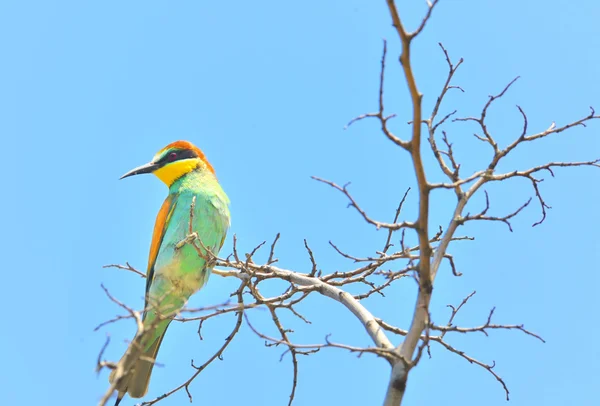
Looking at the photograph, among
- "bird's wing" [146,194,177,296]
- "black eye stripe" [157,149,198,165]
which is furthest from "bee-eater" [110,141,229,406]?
"black eye stripe" [157,149,198,165]

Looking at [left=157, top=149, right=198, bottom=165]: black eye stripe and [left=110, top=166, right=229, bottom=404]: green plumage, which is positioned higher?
[left=157, top=149, right=198, bottom=165]: black eye stripe

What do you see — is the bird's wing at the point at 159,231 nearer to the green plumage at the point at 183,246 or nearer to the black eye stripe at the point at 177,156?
the green plumage at the point at 183,246

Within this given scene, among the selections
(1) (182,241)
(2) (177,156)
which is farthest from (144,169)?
(1) (182,241)

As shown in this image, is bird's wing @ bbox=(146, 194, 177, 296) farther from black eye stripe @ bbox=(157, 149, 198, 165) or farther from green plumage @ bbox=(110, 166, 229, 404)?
black eye stripe @ bbox=(157, 149, 198, 165)

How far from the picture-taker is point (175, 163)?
213 inches

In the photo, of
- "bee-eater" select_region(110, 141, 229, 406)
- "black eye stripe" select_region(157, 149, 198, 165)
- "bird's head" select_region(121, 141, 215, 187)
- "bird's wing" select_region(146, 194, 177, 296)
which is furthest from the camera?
"black eye stripe" select_region(157, 149, 198, 165)

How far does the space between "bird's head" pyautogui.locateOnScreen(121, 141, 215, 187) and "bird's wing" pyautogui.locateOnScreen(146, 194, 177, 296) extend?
0.33 metres

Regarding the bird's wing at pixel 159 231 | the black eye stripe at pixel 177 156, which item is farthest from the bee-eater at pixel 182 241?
the black eye stripe at pixel 177 156

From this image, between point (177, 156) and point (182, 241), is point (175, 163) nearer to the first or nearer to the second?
point (177, 156)

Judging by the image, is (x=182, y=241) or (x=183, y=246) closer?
(x=182, y=241)

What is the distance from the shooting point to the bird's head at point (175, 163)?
5.36 m

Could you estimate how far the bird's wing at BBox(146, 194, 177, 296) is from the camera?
4906 millimetres

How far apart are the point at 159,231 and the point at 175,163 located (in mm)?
665

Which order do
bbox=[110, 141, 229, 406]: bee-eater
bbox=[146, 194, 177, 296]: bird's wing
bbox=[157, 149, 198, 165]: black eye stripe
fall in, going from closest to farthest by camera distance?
bbox=[110, 141, 229, 406]: bee-eater → bbox=[146, 194, 177, 296]: bird's wing → bbox=[157, 149, 198, 165]: black eye stripe
